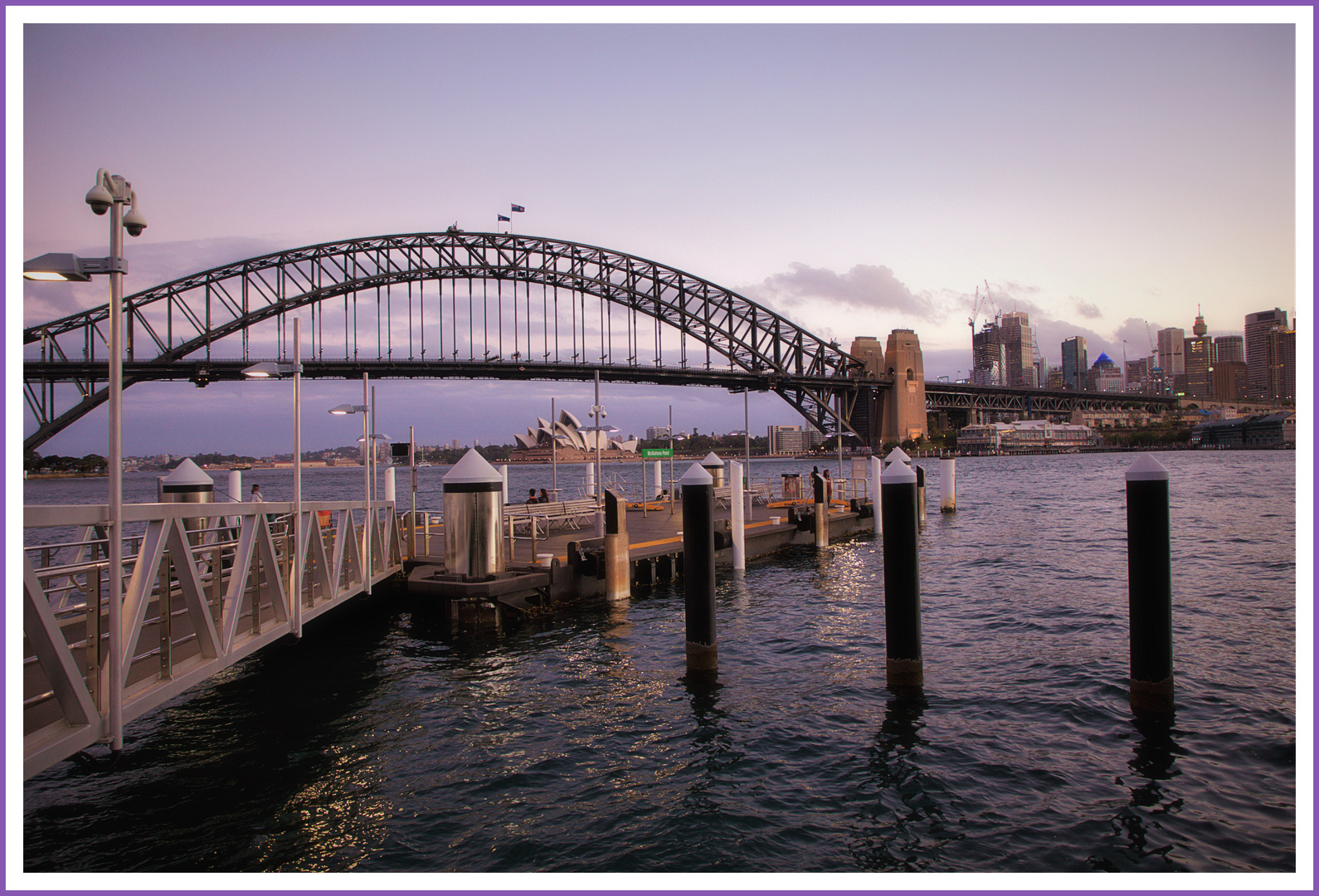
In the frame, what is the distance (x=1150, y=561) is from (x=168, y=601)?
8.57 meters

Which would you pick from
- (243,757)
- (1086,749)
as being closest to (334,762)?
(243,757)

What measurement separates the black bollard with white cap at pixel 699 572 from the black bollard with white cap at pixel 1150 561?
439cm

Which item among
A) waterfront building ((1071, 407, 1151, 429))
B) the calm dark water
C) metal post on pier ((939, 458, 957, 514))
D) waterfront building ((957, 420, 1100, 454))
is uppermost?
waterfront building ((1071, 407, 1151, 429))

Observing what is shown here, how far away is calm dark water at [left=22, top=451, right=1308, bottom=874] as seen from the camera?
5.91 meters

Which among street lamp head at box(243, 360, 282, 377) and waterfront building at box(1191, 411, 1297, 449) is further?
waterfront building at box(1191, 411, 1297, 449)

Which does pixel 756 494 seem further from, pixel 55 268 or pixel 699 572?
pixel 55 268

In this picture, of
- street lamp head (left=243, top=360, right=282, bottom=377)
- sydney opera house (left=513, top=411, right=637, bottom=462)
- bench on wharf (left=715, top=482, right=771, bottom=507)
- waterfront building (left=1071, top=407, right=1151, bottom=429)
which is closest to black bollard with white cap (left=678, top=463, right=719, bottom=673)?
street lamp head (left=243, top=360, right=282, bottom=377)

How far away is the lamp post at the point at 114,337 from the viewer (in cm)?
464

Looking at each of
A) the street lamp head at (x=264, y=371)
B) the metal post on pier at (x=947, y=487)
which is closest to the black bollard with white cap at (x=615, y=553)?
the street lamp head at (x=264, y=371)

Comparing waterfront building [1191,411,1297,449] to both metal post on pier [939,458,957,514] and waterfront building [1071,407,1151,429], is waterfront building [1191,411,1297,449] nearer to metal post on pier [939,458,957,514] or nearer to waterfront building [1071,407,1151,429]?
waterfront building [1071,407,1151,429]

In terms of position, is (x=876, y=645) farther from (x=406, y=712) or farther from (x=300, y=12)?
(x=300, y=12)

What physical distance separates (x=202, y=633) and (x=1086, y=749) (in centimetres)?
817

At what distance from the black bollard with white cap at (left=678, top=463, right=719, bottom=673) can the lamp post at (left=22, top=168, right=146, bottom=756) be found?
5905 millimetres

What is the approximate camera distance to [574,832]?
614 cm
